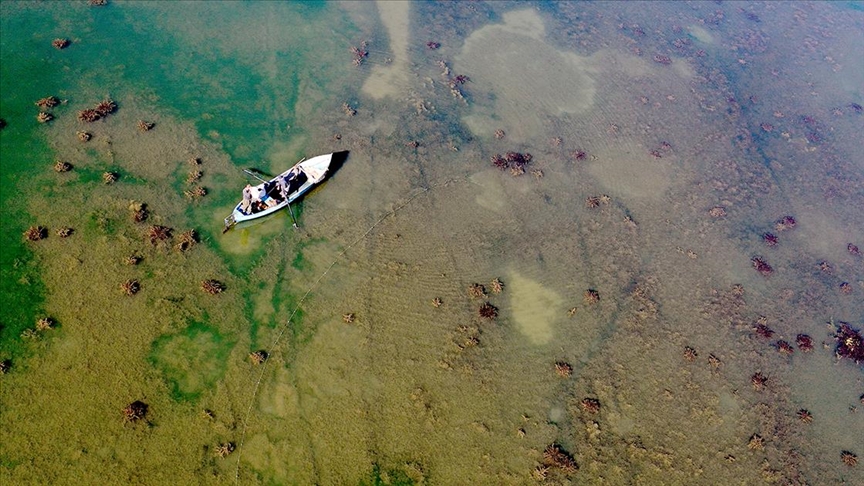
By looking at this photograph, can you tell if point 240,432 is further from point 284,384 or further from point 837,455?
point 837,455

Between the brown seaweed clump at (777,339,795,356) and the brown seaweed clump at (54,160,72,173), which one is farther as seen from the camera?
the brown seaweed clump at (54,160,72,173)

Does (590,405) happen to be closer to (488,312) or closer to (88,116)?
(488,312)

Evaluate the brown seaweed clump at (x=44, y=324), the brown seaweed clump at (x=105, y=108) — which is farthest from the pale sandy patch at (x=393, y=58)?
the brown seaweed clump at (x=44, y=324)

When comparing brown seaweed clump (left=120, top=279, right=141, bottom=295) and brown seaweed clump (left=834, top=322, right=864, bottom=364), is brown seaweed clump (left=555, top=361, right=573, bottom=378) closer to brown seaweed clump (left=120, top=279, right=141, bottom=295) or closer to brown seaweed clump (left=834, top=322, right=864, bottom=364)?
brown seaweed clump (left=834, top=322, right=864, bottom=364)

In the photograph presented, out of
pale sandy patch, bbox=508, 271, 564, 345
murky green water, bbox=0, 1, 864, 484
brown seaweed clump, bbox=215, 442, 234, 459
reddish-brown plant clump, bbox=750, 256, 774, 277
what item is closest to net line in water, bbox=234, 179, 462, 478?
murky green water, bbox=0, 1, 864, 484

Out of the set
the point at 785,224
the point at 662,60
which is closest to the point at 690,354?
the point at 785,224

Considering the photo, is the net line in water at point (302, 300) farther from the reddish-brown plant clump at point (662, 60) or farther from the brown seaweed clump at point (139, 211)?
the reddish-brown plant clump at point (662, 60)

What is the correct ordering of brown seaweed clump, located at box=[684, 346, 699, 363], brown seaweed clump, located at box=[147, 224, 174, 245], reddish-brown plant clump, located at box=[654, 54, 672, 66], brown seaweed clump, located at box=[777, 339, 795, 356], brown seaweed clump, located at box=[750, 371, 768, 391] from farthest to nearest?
reddish-brown plant clump, located at box=[654, 54, 672, 66] < brown seaweed clump, located at box=[777, 339, 795, 356] < brown seaweed clump, located at box=[147, 224, 174, 245] < brown seaweed clump, located at box=[684, 346, 699, 363] < brown seaweed clump, located at box=[750, 371, 768, 391]
